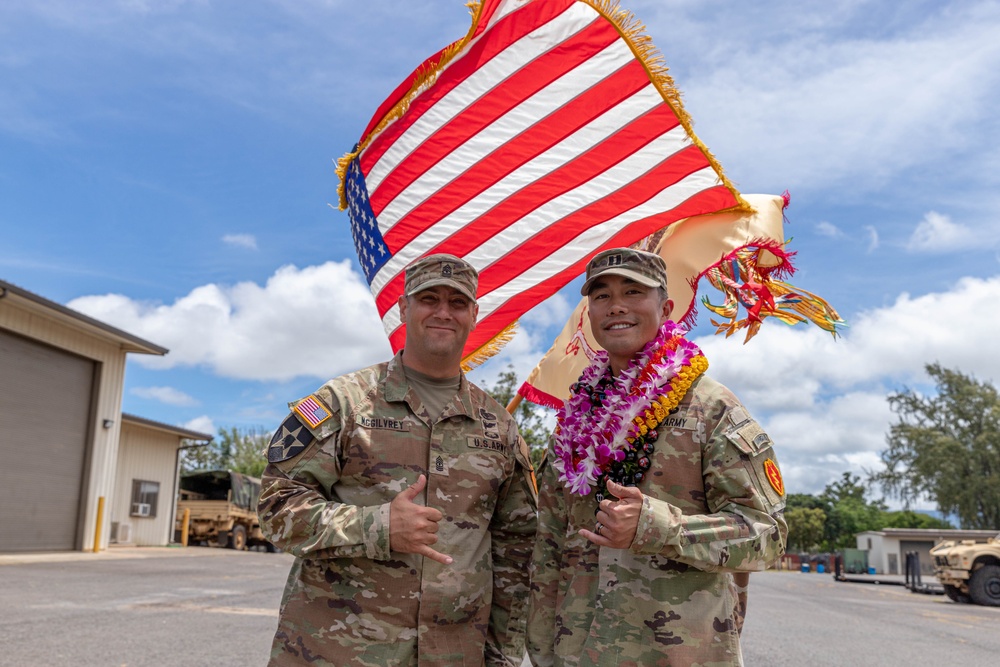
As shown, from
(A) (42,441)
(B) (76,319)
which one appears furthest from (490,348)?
(A) (42,441)

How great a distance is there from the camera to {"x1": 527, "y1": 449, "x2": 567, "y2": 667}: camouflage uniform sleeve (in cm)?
254

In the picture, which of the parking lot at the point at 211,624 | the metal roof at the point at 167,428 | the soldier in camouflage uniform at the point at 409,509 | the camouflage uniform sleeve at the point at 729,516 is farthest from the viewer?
the metal roof at the point at 167,428

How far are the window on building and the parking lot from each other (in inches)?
400

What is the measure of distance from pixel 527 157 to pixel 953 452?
46608 mm

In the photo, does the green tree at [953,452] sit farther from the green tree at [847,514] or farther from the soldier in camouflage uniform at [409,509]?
the soldier in camouflage uniform at [409,509]

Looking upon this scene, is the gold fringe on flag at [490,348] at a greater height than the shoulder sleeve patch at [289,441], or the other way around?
the gold fringe on flag at [490,348]

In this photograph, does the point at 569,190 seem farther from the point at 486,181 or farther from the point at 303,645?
the point at 303,645

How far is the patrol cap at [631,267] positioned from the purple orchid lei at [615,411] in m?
0.20

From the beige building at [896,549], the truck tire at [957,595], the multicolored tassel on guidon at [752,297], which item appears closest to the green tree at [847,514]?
the beige building at [896,549]

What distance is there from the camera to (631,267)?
8.40 feet

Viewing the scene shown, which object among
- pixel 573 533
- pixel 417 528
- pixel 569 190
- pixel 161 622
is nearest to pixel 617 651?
pixel 573 533

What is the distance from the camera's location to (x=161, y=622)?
767 cm

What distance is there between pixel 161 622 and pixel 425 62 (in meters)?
6.14

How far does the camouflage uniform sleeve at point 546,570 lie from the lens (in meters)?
2.54
